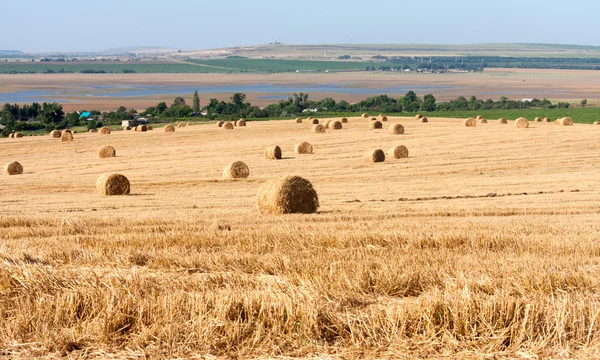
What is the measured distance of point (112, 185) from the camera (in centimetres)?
2739

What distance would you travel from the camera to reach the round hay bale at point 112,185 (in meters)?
27.3

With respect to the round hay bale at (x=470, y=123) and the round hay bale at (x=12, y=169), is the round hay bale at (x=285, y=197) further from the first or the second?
→ the round hay bale at (x=470, y=123)

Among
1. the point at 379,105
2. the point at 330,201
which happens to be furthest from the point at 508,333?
the point at 379,105

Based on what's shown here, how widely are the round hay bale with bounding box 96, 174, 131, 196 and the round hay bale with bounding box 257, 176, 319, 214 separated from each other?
9.71 metres

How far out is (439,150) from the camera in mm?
42281

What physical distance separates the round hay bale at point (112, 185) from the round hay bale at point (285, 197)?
31.9ft

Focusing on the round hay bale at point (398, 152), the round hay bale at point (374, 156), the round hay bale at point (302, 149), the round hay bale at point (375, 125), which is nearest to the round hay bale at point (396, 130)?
the round hay bale at point (375, 125)

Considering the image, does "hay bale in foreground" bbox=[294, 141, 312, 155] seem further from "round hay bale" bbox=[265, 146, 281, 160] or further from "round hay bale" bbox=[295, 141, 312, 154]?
"round hay bale" bbox=[265, 146, 281, 160]

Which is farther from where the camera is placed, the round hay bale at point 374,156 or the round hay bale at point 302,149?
the round hay bale at point 302,149

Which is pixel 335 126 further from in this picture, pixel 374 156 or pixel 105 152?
pixel 374 156

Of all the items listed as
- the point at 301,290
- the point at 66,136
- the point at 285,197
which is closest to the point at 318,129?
the point at 66,136

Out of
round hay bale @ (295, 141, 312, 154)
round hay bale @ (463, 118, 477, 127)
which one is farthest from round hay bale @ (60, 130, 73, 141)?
round hay bale @ (463, 118, 477, 127)

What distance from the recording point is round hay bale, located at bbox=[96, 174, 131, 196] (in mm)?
27344

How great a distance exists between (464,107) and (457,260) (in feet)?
294
